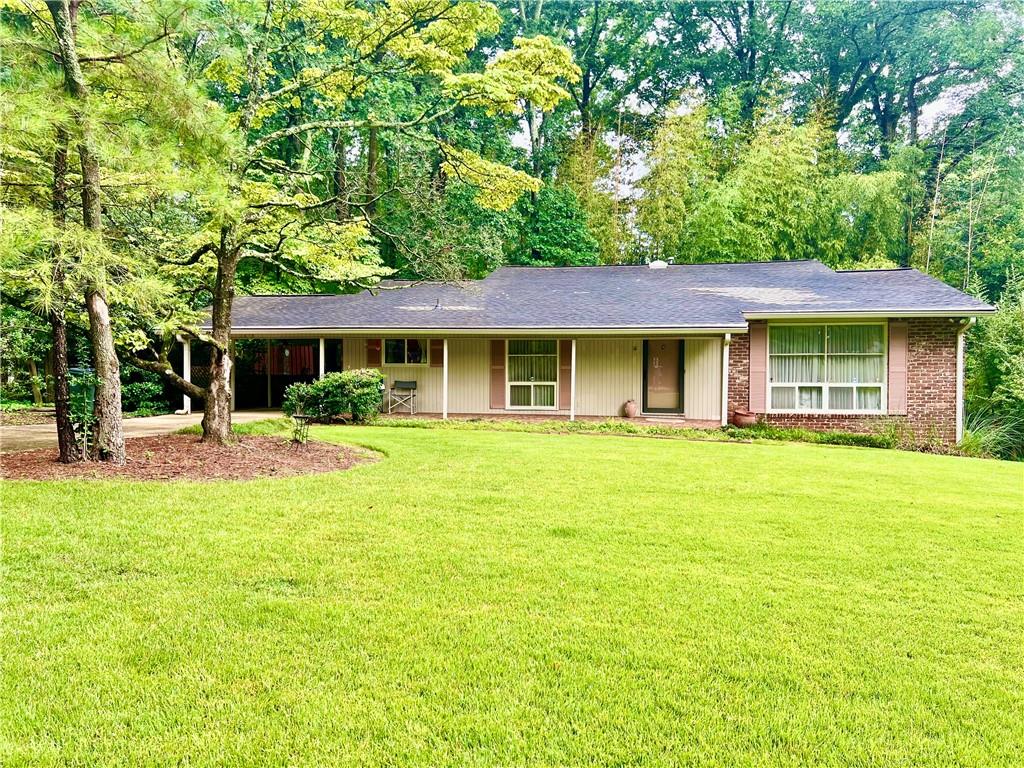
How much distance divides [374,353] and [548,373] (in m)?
4.50

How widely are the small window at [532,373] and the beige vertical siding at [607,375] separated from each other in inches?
26.7

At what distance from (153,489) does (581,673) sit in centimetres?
489

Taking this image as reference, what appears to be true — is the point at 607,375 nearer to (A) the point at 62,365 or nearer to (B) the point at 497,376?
(B) the point at 497,376

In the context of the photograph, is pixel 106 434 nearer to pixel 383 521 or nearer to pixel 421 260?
pixel 383 521

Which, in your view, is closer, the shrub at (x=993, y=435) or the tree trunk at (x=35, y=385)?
the shrub at (x=993, y=435)

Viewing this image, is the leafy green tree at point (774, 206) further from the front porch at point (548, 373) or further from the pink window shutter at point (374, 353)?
the pink window shutter at point (374, 353)

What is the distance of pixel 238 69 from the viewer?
852 centimetres

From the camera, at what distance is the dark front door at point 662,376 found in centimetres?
1477

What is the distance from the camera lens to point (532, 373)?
1521cm

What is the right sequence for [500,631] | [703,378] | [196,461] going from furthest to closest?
[703,378] < [196,461] < [500,631]

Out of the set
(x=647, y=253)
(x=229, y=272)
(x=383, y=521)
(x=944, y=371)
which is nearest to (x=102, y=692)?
(x=383, y=521)

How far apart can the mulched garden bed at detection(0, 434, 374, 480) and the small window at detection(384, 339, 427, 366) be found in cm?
653

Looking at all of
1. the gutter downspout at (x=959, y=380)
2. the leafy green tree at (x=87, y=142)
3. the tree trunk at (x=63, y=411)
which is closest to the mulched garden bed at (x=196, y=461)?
the tree trunk at (x=63, y=411)

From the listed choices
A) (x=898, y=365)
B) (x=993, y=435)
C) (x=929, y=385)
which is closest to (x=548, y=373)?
(x=898, y=365)
